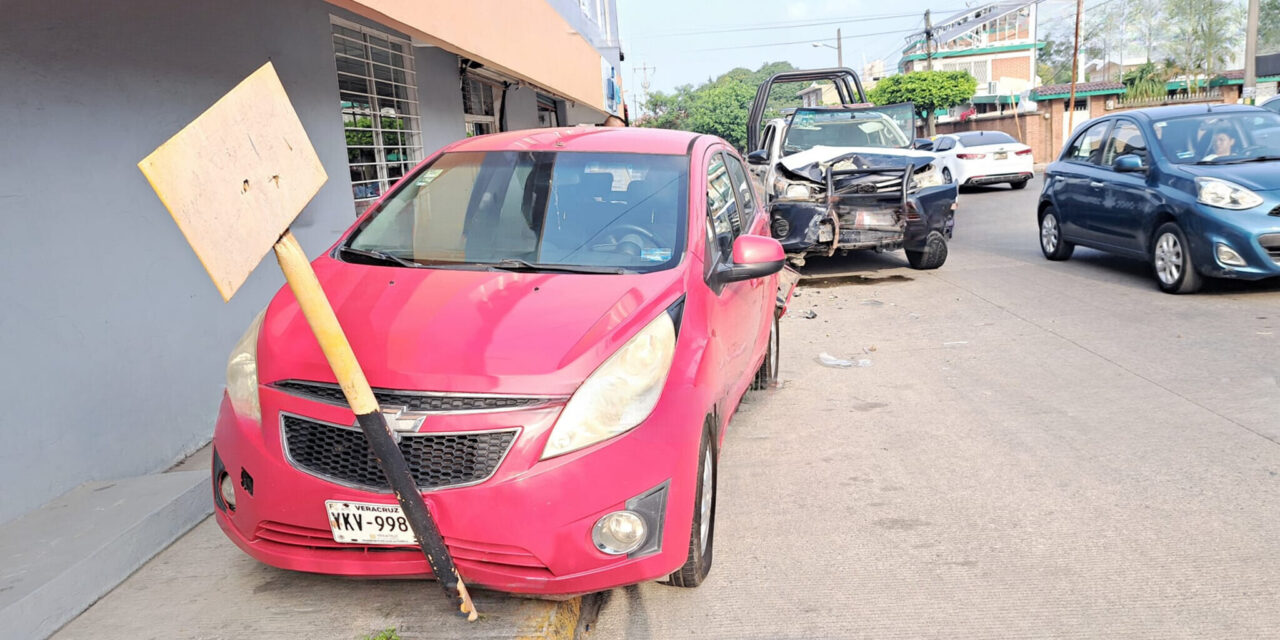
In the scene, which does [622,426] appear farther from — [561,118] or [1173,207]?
[561,118]

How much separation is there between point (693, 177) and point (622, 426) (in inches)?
65.4

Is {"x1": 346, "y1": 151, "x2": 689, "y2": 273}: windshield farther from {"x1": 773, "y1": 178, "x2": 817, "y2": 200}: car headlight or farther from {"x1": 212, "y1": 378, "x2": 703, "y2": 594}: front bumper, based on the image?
{"x1": 773, "y1": 178, "x2": 817, "y2": 200}: car headlight

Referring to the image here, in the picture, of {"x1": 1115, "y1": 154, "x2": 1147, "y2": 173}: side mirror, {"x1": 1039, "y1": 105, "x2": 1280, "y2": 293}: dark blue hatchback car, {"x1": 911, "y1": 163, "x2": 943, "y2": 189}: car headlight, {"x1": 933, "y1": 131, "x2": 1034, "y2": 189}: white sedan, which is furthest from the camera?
{"x1": 933, "y1": 131, "x2": 1034, "y2": 189}: white sedan

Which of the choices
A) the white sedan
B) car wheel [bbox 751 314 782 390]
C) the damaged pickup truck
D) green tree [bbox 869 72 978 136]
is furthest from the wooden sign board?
green tree [bbox 869 72 978 136]

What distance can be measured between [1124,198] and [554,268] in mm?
7657

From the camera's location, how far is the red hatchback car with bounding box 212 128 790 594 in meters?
2.82

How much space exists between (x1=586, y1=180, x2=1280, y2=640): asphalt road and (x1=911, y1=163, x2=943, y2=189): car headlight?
9.47 ft

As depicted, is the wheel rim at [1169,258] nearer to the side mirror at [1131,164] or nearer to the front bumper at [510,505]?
the side mirror at [1131,164]

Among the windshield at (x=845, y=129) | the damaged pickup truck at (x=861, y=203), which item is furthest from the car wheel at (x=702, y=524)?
the windshield at (x=845, y=129)

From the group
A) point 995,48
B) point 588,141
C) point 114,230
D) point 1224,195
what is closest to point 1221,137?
point 1224,195

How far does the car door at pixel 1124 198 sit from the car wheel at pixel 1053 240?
877 mm

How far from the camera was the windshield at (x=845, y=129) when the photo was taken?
40.9 feet

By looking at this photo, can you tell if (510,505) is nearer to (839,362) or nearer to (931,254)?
(839,362)

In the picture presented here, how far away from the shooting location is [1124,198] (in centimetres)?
925
